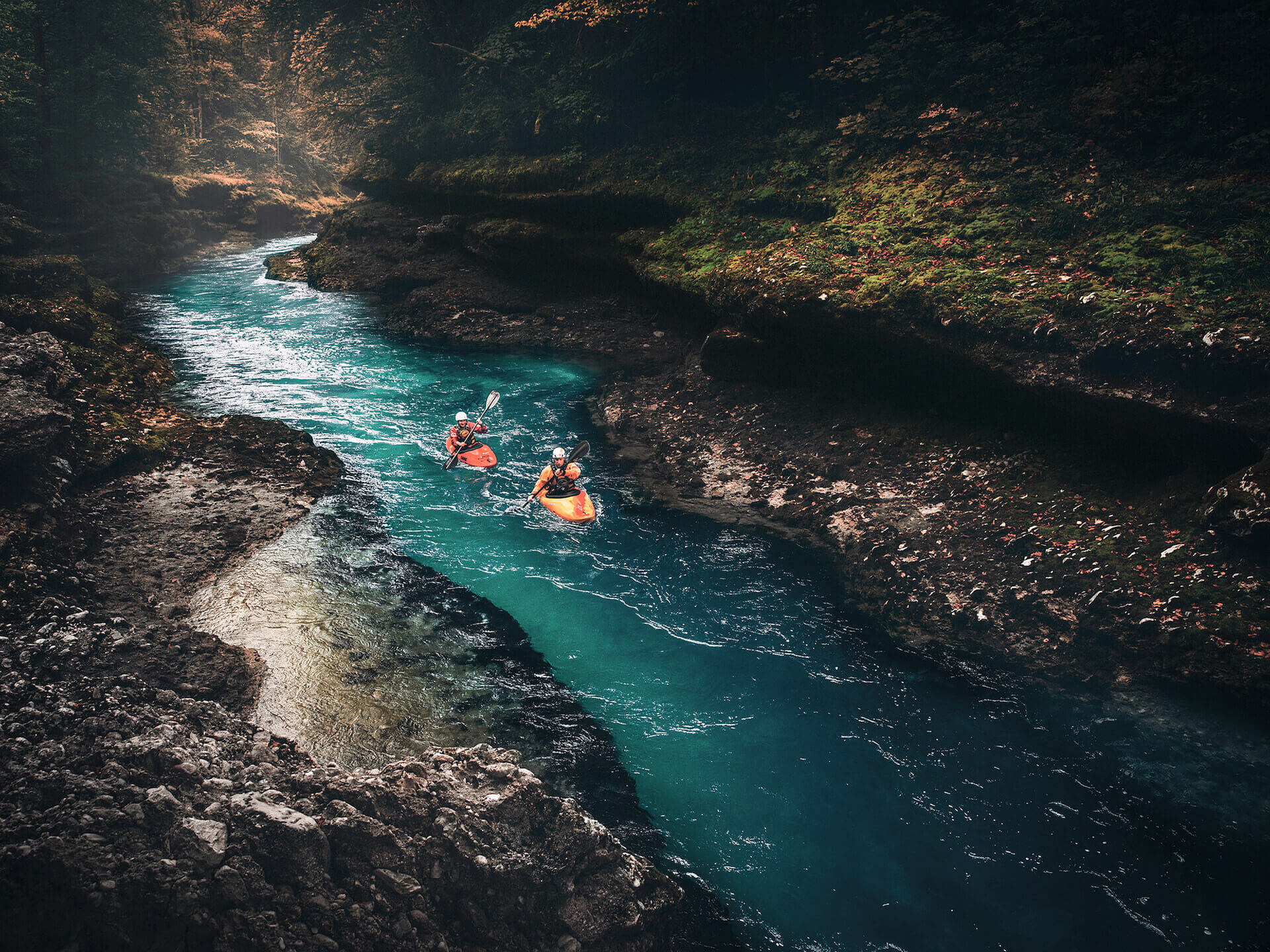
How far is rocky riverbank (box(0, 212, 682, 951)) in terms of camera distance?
3.95 metres

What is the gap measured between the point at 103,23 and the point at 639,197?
2336 cm

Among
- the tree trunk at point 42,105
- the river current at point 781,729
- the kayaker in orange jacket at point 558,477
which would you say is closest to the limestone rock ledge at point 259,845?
the river current at point 781,729

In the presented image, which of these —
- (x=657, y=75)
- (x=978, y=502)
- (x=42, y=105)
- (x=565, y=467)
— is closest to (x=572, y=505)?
(x=565, y=467)

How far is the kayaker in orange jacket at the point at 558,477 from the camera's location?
36.2ft

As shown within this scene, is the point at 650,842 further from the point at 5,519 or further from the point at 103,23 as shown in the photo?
the point at 103,23

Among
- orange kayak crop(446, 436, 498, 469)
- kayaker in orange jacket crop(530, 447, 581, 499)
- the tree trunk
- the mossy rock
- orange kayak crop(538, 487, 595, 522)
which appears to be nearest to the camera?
the mossy rock

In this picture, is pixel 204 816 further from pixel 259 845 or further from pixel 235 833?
pixel 259 845

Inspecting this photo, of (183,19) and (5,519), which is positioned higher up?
(183,19)

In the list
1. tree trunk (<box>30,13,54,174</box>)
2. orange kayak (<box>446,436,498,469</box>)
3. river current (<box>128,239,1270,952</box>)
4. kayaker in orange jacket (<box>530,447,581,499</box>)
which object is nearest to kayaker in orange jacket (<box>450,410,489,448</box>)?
orange kayak (<box>446,436,498,469</box>)

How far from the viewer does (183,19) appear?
116ft

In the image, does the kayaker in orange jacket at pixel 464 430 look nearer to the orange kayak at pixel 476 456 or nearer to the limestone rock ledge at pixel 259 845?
the orange kayak at pixel 476 456

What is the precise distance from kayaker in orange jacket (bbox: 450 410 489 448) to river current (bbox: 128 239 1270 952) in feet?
4.02

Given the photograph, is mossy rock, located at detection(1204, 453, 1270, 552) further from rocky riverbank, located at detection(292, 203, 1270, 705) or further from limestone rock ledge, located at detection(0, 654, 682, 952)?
limestone rock ledge, located at detection(0, 654, 682, 952)

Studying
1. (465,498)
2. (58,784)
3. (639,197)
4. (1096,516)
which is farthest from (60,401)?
(1096,516)
